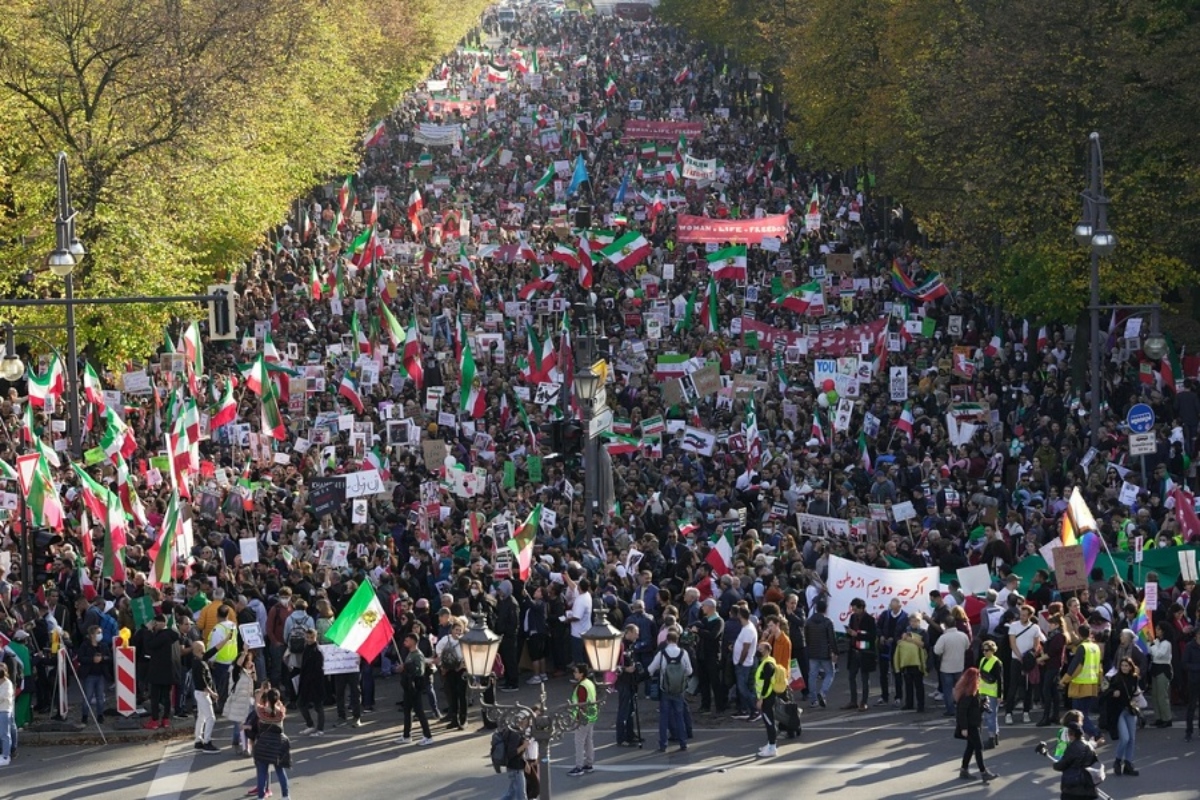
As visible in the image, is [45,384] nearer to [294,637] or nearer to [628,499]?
[628,499]

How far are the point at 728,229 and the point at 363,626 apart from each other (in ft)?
95.5

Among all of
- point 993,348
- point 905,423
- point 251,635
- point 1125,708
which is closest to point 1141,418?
point 905,423

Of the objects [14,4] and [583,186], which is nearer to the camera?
[14,4]

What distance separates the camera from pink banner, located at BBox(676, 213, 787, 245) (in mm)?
50969

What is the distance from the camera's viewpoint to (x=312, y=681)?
24.7m

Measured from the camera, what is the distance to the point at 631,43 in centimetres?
12188

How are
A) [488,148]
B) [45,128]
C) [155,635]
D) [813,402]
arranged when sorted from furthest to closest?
1. [488,148]
2. [45,128]
3. [813,402]
4. [155,635]

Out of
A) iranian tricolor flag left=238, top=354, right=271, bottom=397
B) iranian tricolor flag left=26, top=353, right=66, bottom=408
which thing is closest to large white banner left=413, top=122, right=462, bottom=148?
iranian tricolor flag left=26, top=353, right=66, bottom=408

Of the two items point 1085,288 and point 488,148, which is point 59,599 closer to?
point 1085,288

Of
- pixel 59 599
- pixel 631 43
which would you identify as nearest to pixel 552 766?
pixel 59 599

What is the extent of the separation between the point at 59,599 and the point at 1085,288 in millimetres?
20559

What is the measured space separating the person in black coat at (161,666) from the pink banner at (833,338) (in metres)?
18.6

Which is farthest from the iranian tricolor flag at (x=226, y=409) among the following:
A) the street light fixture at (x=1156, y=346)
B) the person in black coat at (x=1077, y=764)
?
the person in black coat at (x=1077, y=764)

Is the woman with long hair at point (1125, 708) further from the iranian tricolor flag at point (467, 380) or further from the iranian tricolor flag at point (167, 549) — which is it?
the iranian tricolor flag at point (467, 380)
